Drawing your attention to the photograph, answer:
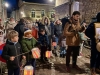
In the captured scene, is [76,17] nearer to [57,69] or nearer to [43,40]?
[43,40]

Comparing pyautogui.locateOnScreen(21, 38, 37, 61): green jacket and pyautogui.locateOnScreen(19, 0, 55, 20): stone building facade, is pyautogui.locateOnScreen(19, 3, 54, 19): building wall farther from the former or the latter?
pyautogui.locateOnScreen(21, 38, 37, 61): green jacket

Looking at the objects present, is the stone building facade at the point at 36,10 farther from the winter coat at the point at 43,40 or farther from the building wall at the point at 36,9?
the winter coat at the point at 43,40

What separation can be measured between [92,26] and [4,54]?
2552 mm

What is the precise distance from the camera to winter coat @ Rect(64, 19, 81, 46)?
198 inches

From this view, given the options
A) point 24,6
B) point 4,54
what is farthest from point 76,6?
point 24,6

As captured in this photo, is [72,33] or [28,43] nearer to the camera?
[28,43]

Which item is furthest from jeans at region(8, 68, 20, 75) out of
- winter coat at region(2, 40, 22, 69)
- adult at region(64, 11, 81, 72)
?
adult at region(64, 11, 81, 72)

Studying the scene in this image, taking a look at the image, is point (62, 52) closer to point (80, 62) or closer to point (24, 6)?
point (80, 62)

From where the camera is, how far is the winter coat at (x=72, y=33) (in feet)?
16.5

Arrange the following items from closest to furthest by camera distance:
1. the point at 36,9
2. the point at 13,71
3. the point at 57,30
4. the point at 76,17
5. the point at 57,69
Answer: the point at 13,71 < the point at 76,17 < the point at 57,69 < the point at 57,30 < the point at 36,9

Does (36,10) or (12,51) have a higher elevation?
(36,10)

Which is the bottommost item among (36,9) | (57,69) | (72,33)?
(57,69)

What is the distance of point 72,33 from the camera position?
504 centimetres

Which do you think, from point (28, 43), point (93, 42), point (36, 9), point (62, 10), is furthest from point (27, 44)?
point (36, 9)
